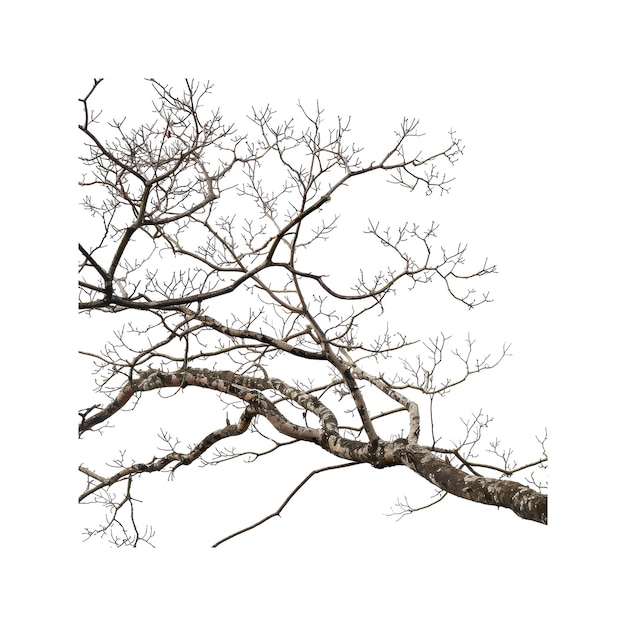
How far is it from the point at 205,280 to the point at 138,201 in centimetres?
63

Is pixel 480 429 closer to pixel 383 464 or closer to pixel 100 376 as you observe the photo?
pixel 383 464

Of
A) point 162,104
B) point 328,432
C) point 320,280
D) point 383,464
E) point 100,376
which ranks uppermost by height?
point 162,104

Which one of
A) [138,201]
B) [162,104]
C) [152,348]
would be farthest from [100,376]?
[162,104]

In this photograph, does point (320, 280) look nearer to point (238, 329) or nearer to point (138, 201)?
point (238, 329)

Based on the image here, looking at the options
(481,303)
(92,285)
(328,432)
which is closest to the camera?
(92,285)

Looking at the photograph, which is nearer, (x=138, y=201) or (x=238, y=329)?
(x=138, y=201)

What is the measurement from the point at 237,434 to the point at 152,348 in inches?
35.9

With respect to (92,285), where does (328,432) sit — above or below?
below

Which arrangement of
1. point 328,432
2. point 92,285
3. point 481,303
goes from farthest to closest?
point 481,303
point 328,432
point 92,285

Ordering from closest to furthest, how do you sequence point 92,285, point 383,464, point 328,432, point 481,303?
1. point 92,285
2. point 383,464
3. point 328,432
4. point 481,303

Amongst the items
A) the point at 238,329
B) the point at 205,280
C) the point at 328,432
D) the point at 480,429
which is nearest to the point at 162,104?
the point at 205,280

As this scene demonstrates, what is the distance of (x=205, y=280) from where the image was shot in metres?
4.11

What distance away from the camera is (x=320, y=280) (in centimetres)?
393

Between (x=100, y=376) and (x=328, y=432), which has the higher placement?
(x=100, y=376)
